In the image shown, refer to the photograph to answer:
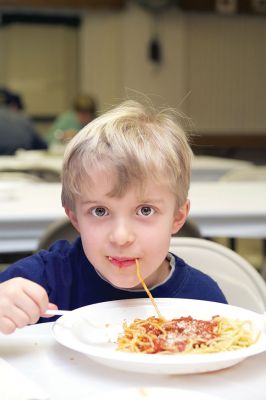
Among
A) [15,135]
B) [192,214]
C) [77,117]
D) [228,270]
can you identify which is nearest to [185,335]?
[228,270]

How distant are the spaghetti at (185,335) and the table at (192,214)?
1424mm

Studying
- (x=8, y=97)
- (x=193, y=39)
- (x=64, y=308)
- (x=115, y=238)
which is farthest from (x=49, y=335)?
A: (x=193, y=39)

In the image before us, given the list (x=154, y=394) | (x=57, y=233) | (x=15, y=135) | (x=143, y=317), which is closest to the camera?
(x=154, y=394)

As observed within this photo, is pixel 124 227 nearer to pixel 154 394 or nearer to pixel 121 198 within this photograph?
pixel 121 198

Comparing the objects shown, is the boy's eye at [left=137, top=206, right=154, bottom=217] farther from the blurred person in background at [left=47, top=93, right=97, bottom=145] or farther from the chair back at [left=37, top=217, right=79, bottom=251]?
the blurred person in background at [left=47, top=93, right=97, bottom=145]

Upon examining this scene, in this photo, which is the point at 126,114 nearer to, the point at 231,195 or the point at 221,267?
the point at 221,267

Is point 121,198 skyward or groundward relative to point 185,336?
skyward

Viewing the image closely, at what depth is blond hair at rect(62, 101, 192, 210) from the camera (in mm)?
1063

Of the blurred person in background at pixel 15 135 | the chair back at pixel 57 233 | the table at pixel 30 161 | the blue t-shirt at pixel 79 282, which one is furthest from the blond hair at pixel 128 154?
the blurred person in background at pixel 15 135

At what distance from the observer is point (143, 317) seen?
1.04 m

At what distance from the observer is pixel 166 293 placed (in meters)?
1.26

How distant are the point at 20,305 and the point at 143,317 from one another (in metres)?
0.20

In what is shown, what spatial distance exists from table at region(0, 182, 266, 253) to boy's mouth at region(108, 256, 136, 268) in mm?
1351

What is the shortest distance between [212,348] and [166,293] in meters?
0.38
